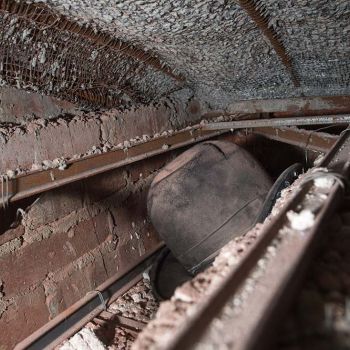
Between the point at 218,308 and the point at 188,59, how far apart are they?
155 cm

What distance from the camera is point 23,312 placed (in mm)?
1697

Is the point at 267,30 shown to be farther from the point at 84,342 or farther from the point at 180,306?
the point at 84,342

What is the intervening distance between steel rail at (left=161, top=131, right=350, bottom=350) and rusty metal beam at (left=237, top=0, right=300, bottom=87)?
90cm

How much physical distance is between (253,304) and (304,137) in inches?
65.2

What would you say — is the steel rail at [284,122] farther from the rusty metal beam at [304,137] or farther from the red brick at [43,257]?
the red brick at [43,257]

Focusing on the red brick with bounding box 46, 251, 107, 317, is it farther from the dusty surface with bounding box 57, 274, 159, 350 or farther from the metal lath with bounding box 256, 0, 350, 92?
the metal lath with bounding box 256, 0, 350, 92

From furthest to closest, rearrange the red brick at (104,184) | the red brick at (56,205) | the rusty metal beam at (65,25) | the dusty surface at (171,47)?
the red brick at (104,184) → the red brick at (56,205) → the dusty surface at (171,47) → the rusty metal beam at (65,25)

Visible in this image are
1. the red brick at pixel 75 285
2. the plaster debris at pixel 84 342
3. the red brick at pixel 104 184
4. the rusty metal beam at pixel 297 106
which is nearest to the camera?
the plaster debris at pixel 84 342

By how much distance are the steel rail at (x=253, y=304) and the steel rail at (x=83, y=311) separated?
1490 mm

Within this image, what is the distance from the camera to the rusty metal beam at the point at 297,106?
214 centimetres

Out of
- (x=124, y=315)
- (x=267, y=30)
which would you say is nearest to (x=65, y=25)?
(x=267, y=30)

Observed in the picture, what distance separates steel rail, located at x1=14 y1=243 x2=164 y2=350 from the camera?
1.64 meters

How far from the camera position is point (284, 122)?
6.25 feet

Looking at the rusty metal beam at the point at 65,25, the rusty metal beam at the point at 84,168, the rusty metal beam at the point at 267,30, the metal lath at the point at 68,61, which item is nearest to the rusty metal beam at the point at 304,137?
Answer: the rusty metal beam at the point at 267,30
